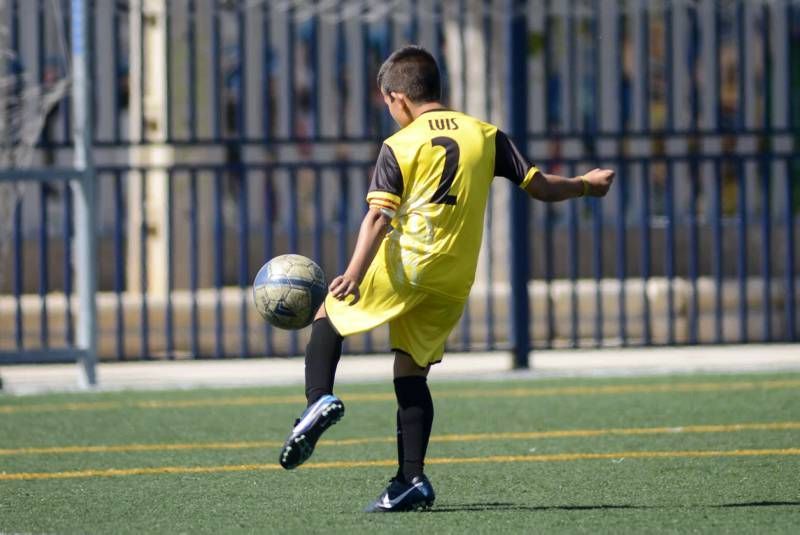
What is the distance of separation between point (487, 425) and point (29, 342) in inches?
234

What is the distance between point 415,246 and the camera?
19.7 ft

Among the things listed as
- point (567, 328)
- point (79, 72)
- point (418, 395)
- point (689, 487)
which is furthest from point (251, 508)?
point (567, 328)

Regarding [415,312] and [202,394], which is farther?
[202,394]

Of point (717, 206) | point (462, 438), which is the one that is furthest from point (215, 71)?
point (462, 438)

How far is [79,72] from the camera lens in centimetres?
1096

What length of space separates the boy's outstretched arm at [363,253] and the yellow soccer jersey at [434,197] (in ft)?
0.14

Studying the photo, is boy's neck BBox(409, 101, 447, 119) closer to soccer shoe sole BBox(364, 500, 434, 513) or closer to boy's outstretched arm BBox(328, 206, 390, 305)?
boy's outstretched arm BBox(328, 206, 390, 305)

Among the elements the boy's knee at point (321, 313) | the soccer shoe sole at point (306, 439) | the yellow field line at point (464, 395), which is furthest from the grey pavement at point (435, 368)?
the soccer shoe sole at point (306, 439)

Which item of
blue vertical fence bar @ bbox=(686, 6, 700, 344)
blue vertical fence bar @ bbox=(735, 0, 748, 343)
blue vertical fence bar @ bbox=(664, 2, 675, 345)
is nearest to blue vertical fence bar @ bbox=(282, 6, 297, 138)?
blue vertical fence bar @ bbox=(664, 2, 675, 345)

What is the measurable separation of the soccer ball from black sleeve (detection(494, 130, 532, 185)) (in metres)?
0.79

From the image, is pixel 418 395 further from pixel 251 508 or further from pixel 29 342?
pixel 29 342

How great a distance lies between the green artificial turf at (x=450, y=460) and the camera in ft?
19.1

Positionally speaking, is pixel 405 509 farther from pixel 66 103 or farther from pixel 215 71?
pixel 66 103

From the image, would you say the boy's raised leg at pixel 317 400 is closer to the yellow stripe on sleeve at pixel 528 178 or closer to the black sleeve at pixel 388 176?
the black sleeve at pixel 388 176
